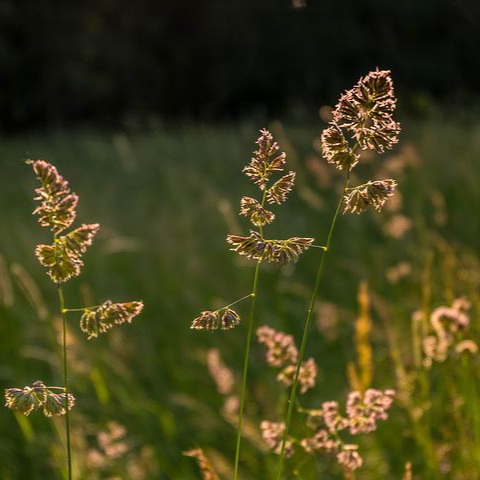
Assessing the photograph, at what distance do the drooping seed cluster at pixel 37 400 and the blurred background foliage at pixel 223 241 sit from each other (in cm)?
55

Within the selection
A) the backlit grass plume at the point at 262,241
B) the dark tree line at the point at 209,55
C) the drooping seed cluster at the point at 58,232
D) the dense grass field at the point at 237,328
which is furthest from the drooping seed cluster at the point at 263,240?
the dark tree line at the point at 209,55

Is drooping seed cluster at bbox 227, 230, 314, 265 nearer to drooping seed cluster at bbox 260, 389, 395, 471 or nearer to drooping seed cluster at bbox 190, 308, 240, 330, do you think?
drooping seed cluster at bbox 190, 308, 240, 330

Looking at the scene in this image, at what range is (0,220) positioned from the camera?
7.34 m

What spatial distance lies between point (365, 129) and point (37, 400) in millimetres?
465

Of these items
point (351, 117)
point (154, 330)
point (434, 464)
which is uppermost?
point (351, 117)

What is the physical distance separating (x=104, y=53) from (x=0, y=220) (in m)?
13.2

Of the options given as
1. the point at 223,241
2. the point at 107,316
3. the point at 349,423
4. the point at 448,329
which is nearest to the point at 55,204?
the point at 107,316

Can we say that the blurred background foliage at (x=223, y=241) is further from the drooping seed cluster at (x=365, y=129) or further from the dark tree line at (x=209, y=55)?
the drooping seed cluster at (x=365, y=129)

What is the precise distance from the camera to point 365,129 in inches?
35.9

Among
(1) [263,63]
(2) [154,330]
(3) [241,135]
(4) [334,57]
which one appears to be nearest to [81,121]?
(1) [263,63]

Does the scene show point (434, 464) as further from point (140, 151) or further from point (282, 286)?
point (140, 151)

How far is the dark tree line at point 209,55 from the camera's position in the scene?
19.0m

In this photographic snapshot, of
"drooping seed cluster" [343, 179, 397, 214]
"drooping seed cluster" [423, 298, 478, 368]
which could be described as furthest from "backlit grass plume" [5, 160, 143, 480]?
"drooping seed cluster" [423, 298, 478, 368]

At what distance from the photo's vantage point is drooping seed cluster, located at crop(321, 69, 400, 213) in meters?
0.91
